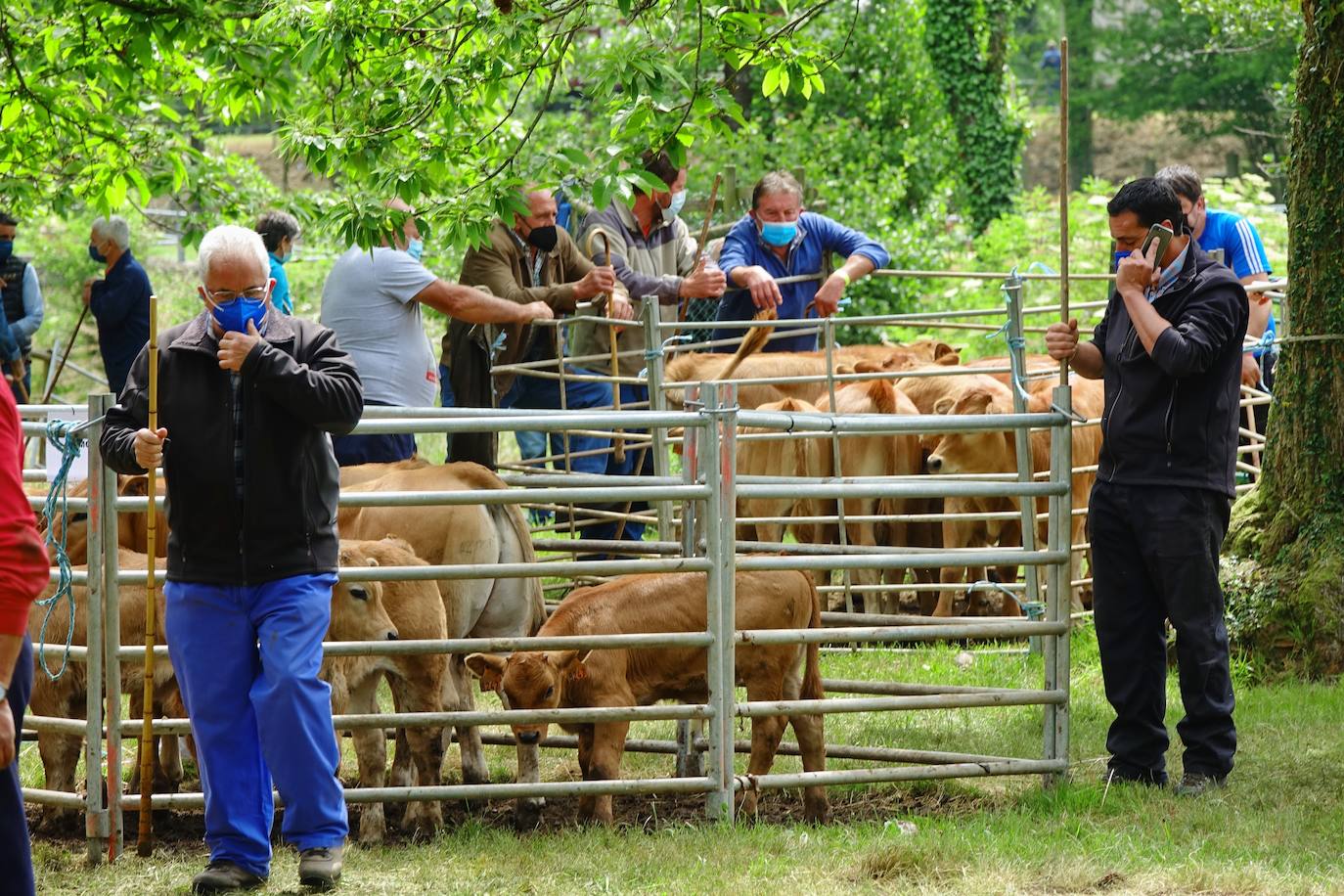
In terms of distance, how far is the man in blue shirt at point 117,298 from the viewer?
11.6 metres

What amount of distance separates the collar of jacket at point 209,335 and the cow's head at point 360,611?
1.10 meters

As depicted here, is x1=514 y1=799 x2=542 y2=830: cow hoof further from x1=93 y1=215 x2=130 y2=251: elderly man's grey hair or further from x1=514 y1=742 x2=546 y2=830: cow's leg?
x1=93 y1=215 x2=130 y2=251: elderly man's grey hair

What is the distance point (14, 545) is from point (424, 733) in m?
2.92

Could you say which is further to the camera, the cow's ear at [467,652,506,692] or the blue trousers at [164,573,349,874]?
the cow's ear at [467,652,506,692]

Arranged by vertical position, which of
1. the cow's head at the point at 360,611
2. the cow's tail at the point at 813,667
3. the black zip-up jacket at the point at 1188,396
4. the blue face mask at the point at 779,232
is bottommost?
the cow's tail at the point at 813,667

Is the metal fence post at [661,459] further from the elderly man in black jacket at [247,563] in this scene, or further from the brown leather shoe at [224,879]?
the brown leather shoe at [224,879]

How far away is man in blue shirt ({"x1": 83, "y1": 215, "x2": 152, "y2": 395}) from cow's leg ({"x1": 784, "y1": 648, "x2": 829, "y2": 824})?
6.88 m

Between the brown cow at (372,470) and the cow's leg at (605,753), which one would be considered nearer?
the cow's leg at (605,753)

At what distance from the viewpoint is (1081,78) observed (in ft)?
143

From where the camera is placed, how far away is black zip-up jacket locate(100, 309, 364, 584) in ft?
16.6

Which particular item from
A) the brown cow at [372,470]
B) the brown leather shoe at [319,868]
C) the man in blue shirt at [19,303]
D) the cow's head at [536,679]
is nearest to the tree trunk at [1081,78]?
the man in blue shirt at [19,303]

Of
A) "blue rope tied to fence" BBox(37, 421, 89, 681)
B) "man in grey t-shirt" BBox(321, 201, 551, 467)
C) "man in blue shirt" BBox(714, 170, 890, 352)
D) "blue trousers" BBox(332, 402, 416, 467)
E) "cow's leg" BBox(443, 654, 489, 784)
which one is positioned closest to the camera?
"blue rope tied to fence" BBox(37, 421, 89, 681)

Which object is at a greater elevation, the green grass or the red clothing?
the red clothing

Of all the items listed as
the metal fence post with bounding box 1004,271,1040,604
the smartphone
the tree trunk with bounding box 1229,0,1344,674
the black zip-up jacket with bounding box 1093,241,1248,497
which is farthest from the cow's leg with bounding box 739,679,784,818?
the tree trunk with bounding box 1229,0,1344,674
